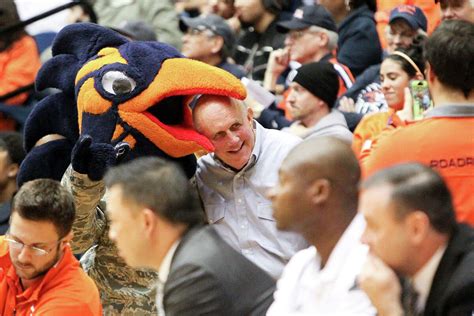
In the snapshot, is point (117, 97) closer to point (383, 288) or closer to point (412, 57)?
point (383, 288)

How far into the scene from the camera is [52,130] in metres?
4.46

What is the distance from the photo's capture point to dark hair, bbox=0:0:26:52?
266 inches

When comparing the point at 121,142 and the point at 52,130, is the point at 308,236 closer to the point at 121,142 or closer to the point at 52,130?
the point at 121,142

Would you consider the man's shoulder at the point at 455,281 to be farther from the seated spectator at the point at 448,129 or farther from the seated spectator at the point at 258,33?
the seated spectator at the point at 258,33

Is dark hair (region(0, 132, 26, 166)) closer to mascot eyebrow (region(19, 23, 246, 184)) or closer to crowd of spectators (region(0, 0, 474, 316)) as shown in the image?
crowd of spectators (region(0, 0, 474, 316))

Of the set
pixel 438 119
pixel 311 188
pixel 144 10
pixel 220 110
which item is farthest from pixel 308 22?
pixel 311 188

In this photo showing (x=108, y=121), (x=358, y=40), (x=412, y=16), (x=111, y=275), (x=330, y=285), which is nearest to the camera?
(x=330, y=285)

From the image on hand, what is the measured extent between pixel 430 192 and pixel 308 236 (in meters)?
0.46

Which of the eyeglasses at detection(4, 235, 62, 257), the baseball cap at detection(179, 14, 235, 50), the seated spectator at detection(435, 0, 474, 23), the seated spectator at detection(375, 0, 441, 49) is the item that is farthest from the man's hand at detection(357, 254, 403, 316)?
the baseball cap at detection(179, 14, 235, 50)

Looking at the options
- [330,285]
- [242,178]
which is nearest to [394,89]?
[242,178]

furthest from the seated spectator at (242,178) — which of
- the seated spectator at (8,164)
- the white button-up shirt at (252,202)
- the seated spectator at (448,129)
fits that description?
the seated spectator at (8,164)

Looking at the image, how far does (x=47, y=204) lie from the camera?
4.34 m

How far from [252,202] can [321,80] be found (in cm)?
176

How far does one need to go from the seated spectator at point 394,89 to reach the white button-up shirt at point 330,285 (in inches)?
88.1
